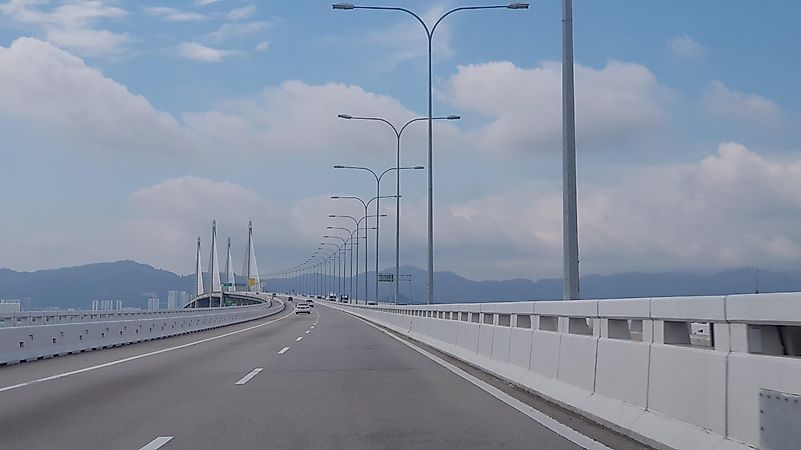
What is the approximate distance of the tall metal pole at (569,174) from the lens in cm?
1594

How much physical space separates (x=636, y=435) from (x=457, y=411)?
11.2ft

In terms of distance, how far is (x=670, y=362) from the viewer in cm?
842

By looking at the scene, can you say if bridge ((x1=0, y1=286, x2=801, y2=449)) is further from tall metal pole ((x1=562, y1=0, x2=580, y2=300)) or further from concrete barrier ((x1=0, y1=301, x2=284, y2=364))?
tall metal pole ((x1=562, y1=0, x2=580, y2=300))

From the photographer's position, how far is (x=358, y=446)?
30.4ft

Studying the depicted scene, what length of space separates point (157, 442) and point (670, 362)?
5180 millimetres

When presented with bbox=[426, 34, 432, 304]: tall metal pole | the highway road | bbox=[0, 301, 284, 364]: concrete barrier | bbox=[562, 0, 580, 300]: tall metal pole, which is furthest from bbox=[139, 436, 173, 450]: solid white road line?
bbox=[426, 34, 432, 304]: tall metal pole

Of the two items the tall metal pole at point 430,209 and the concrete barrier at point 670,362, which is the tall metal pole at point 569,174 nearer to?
the concrete barrier at point 670,362

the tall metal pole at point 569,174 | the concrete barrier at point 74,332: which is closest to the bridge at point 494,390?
the concrete barrier at point 74,332

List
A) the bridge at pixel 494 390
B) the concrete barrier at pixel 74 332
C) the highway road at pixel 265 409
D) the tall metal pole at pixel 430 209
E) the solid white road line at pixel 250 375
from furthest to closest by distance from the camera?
the tall metal pole at pixel 430 209 < the concrete barrier at pixel 74 332 < the solid white road line at pixel 250 375 < the highway road at pixel 265 409 < the bridge at pixel 494 390

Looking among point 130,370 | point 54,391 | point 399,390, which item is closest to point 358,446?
point 399,390

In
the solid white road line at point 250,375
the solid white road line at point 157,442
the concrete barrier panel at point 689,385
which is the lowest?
the solid white road line at point 250,375

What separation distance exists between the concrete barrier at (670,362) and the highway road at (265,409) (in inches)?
16.7

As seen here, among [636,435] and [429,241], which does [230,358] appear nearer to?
[636,435]

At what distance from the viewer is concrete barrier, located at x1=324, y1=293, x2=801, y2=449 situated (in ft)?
22.5
